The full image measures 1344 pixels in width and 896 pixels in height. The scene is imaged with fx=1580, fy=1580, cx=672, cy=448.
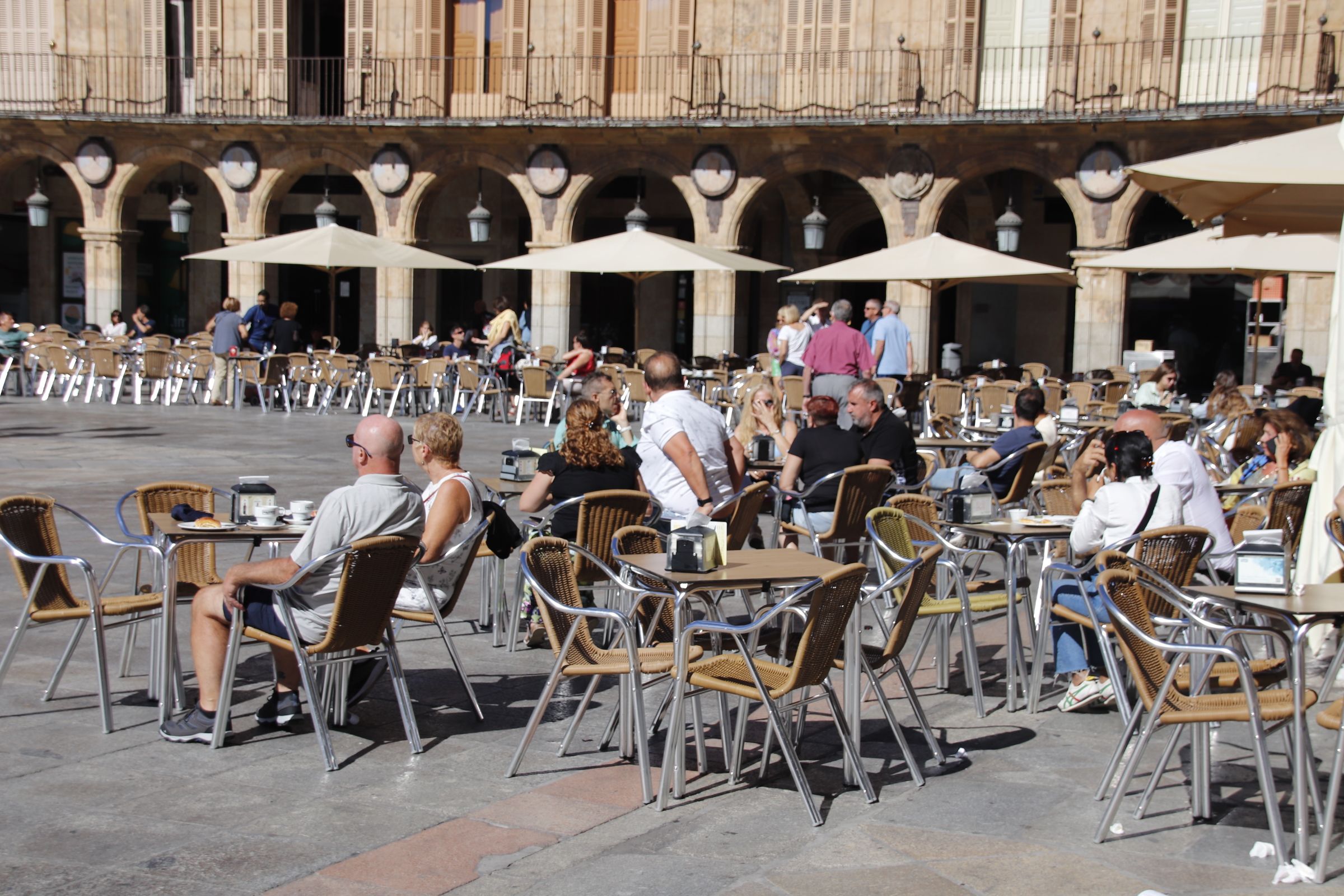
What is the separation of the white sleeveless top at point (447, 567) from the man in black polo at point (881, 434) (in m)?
2.94

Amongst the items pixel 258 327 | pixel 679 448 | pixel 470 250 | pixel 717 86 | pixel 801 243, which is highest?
pixel 717 86

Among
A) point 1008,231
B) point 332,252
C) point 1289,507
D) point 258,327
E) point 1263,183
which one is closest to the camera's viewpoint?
point 1263,183

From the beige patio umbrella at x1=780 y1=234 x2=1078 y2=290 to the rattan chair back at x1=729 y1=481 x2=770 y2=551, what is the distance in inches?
343

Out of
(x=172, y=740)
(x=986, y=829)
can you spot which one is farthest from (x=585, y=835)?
(x=172, y=740)

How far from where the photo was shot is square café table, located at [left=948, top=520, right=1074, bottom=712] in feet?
19.4

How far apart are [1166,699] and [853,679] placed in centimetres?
90

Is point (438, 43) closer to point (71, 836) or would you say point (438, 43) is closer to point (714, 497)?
point (714, 497)

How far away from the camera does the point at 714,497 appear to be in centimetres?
702

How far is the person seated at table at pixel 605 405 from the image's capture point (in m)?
7.56

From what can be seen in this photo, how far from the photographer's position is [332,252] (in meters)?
18.4

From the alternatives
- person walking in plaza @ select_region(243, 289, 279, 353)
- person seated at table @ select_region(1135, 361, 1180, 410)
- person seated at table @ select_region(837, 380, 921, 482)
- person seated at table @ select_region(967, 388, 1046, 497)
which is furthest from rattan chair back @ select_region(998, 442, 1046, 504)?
person walking in plaza @ select_region(243, 289, 279, 353)

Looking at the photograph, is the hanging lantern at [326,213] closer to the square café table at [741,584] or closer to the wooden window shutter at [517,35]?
the wooden window shutter at [517,35]

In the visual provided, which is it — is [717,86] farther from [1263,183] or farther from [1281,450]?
[1263,183]

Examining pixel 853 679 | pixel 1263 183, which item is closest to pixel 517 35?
pixel 1263 183
